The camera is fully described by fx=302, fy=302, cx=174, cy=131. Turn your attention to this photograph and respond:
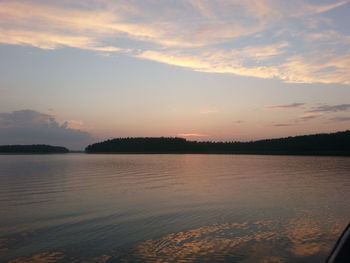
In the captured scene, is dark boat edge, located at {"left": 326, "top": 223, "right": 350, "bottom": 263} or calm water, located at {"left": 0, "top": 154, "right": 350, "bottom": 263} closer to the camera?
dark boat edge, located at {"left": 326, "top": 223, "right": 350, "bottom": 263}

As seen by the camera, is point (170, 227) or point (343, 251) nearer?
point (343, 251)

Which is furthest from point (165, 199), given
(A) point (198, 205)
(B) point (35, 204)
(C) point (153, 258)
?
(C) point (153, 258)

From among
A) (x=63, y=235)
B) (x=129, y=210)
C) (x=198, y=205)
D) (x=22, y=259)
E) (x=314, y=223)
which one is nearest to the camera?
(x=22, y=259)

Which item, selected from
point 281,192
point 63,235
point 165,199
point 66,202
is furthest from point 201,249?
point 281,192

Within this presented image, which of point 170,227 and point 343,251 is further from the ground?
point 343,251

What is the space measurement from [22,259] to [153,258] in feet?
13.8

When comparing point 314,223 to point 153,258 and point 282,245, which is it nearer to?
point 282,245

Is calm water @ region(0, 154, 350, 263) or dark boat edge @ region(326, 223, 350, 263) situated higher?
A: dark boat edge @ region(326, 223, 350, 263)

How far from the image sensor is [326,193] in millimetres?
23812

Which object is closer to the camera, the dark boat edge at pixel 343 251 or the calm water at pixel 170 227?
the dark boat edge at pixel 343 251

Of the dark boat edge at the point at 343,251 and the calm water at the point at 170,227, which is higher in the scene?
the dark boat edge at the point at 343,251

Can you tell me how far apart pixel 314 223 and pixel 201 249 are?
6.89 metres

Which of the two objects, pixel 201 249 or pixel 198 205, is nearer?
pixel 201 249

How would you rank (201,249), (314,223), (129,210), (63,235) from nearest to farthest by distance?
1. (201,249)
2. (63,235)
3. (314,223)
4. (129,210)
